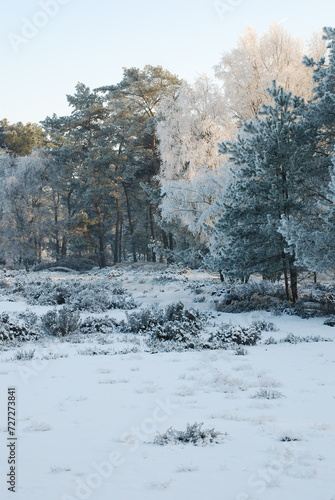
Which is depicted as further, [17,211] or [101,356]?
[17,211]

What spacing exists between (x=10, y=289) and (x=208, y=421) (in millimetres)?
18844

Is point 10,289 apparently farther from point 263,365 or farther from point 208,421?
point 208,421

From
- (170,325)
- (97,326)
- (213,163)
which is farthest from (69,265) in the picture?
(170,325)

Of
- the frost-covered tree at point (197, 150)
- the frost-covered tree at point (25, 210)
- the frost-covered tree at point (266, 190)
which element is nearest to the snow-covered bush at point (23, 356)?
the frost-covered tree at point (266, 190)

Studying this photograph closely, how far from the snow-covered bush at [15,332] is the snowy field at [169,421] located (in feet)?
2.94

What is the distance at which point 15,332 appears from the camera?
10328mm

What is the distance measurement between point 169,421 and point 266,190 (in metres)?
A: 11.0

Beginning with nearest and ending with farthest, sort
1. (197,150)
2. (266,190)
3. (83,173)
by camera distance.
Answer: (266,190)
(197,150)
(83,173)

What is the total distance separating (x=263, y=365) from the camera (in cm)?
752

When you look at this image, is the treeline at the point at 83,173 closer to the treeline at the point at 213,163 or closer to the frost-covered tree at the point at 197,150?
the treeline at the point at 213,163

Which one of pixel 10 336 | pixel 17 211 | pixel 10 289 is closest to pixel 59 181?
pixel 17 211

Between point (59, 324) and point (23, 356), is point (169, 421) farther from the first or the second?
point (59, 324)
